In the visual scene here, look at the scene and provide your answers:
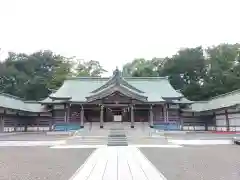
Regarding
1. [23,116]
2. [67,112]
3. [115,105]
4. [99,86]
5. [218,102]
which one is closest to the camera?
[115,105]

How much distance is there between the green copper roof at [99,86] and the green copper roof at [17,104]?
2.05 metres

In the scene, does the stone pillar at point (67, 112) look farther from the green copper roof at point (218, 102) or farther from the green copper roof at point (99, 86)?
the green copper roof at point (218, 102)

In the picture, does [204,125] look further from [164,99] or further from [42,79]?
[42,79]

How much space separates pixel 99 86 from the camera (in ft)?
110

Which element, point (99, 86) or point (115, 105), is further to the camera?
Answer: point (99, 86)

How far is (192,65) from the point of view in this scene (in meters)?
50.0

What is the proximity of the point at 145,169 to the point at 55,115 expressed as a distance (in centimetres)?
2296

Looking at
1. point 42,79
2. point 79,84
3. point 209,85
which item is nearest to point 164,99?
point 79,84

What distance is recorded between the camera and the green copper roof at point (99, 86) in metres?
29.7

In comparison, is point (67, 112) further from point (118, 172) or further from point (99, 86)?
point (118, 172)

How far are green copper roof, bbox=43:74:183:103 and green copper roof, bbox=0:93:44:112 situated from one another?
6.74 feet

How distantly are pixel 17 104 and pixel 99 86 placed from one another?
10182mm

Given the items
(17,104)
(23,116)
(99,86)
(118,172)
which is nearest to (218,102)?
(99,86)

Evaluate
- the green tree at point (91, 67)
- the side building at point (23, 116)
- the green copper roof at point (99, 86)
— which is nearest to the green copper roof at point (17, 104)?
the side building at point (23, 116)
